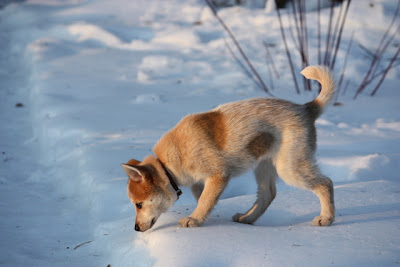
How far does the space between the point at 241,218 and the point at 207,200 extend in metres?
0.36

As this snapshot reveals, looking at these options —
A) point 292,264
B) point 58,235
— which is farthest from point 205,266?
point 58,235

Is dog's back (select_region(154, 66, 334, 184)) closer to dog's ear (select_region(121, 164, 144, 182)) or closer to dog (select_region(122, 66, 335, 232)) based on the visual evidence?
dog (select_region(122, 66, 335, 232))

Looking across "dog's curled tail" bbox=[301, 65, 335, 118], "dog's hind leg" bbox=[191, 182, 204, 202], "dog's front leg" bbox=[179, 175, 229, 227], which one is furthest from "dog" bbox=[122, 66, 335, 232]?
"dog's hind leg" bbox=[191, 182, 204, 202]

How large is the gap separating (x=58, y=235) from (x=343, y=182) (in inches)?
92.7

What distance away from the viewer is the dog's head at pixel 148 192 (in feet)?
9.51

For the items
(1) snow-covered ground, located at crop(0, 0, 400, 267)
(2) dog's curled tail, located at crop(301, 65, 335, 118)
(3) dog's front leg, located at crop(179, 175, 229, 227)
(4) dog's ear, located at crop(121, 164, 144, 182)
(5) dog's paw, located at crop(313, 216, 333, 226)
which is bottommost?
(1) snow-covered ground, located at crop(0, 0, 400, 267)

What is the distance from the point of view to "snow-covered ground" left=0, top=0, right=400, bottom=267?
8.60 ft

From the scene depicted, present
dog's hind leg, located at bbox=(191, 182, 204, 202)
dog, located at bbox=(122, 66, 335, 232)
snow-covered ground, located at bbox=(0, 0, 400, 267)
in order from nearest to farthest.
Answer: snow-covered ground, located at bbox=(0, 0, 400, 267)
dog, located at bbox=(122, 66, 335, 232)
dog's hind leg, located at bbox=(191, 182, 204, 202)

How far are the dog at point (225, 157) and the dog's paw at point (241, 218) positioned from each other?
316 mm

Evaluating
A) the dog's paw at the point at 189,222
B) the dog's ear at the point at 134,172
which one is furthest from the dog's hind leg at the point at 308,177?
the dog's ear at the point at 134,172

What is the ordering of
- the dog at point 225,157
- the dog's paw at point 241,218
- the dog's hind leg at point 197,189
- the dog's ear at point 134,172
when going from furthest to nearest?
1. the dog's hind leg at point 197,189
2. the dog's paw at point 241,218
3. the dog at point 225,157
4. the dog's ear at point 134,172

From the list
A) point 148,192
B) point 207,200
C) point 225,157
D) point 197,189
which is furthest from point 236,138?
point 148,192

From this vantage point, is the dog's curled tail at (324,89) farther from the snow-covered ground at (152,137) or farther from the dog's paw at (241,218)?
the dog's paw at (241,218)

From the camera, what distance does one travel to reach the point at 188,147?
117 inches
